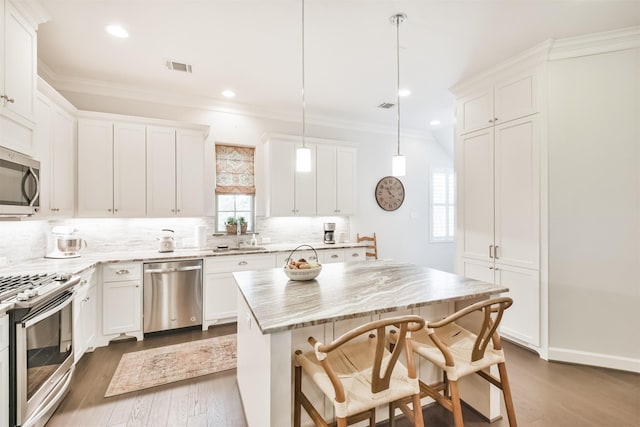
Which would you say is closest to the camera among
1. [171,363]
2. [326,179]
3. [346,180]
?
[171,363]

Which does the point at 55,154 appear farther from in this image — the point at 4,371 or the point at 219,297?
the point at 219,297

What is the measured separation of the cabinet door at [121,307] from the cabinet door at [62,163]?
0.94 meters

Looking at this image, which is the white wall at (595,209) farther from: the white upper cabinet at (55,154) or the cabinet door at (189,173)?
the white upper cabinet at (55,154)

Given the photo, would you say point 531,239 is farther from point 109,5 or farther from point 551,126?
point 109,5

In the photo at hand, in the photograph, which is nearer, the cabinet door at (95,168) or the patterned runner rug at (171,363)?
the patterned runner rug at (171,363)

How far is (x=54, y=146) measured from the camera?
284cm

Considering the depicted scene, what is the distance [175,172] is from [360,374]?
129 inches

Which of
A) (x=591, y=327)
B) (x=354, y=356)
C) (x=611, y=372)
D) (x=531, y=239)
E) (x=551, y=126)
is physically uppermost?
(x=551, y=126)

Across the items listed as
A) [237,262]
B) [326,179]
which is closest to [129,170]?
[237,262]

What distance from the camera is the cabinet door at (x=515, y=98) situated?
295 centimetres

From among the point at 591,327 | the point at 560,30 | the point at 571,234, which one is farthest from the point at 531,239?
the point at 560,30

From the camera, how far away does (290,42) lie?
275 centimetres

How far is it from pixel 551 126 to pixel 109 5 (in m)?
4.05

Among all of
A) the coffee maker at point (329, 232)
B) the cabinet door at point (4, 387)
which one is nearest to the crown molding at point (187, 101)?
the coffee maker at point (329, 232)
